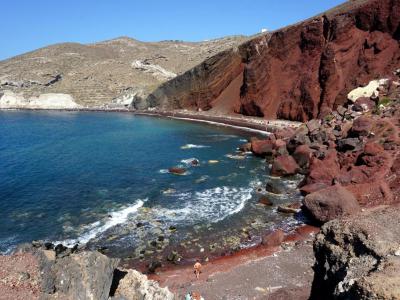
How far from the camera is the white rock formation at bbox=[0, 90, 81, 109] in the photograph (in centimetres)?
14550

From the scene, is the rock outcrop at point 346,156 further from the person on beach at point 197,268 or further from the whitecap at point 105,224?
the whitecap at point 105,224

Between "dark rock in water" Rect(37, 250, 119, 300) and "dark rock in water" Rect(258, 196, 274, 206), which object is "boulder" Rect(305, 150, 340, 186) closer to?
"dark rock in water" Rect(258, 196, 274, 206)

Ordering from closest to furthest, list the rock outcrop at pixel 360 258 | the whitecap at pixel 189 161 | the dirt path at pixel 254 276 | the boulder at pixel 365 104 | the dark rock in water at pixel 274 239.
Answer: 1. the rock outcrop at pixel 360 258
2. the dirt path at pixel 254 276
3. the dark rock in water at pixel 274 239
4. the whitecap at pixel 189 161
5. the boulder at pixel 365 104

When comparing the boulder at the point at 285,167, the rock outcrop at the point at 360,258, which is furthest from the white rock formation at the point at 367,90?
the rock outcrop at the point at 360,258

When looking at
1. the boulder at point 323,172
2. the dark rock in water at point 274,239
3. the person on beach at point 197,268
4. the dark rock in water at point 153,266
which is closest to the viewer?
the person on beach at point 197,268

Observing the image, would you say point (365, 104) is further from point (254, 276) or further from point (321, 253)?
point (321, 253)

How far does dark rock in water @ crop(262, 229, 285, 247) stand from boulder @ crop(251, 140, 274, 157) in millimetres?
27305

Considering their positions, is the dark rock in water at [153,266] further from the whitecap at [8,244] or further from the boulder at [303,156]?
the boulder at [303,156]

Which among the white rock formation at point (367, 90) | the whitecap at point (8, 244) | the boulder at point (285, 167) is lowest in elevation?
the whitecap at point (8, 244)

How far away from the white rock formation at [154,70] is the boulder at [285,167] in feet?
388

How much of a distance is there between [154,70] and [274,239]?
147 metres

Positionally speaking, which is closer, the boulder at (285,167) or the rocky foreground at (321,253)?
the rocky foreground at (321,253)

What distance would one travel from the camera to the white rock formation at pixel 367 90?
61.6 metres

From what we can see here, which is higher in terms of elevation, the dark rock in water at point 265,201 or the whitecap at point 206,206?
the dark rock in water at point 265,201
